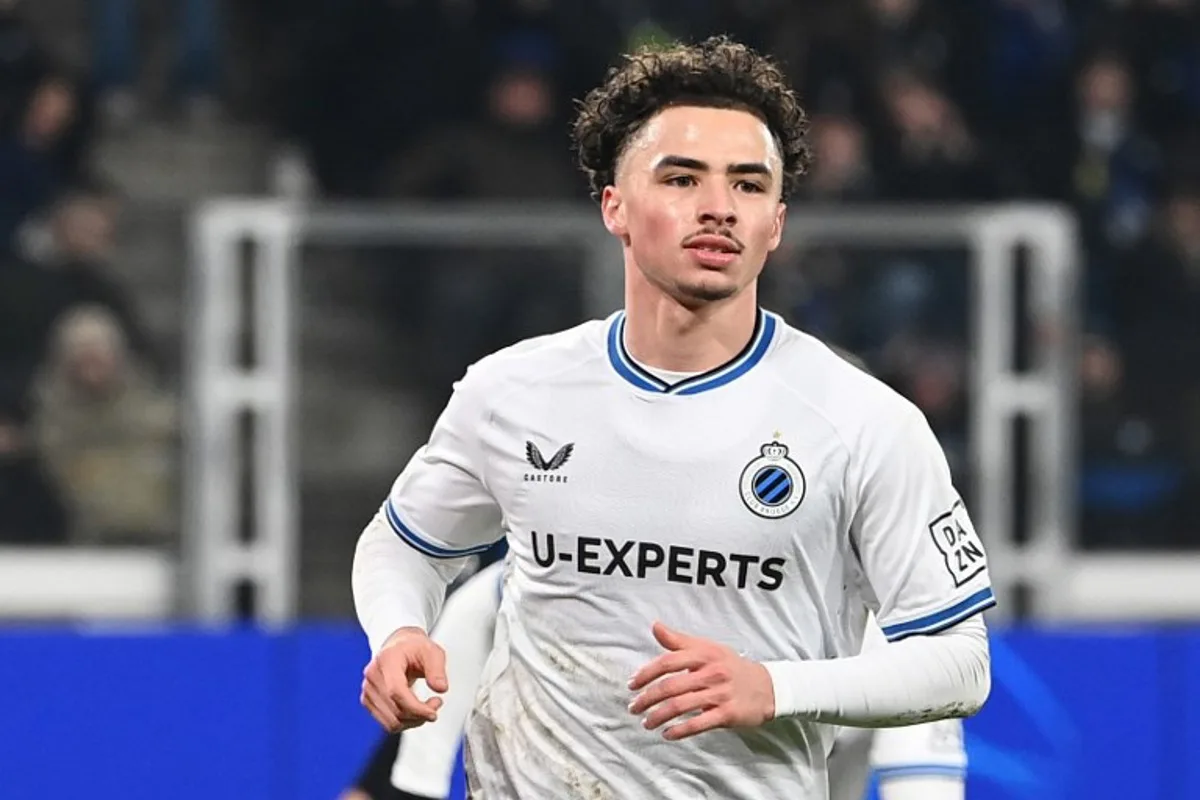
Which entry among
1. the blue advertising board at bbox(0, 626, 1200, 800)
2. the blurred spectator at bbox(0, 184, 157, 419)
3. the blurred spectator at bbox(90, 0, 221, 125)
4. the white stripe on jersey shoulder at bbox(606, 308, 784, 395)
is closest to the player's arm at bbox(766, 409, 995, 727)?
the white stripe on jersey shoulder at bbox(606, 308, 784, 395)

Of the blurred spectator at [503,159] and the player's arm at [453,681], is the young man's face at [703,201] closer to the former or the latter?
the player's arm at [453,681]

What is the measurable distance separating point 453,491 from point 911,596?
2.49 feet

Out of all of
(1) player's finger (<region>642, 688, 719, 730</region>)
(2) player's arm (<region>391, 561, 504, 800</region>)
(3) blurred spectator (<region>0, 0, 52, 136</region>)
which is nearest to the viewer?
(1) player's finger (<region>642, 688, 719, 730</region>)

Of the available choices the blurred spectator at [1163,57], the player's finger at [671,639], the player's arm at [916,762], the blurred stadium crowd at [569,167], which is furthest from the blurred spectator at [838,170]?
the player's finger at [671,639]

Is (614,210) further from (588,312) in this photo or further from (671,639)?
(588,312)

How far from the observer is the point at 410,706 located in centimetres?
336

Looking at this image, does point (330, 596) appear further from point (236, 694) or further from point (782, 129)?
point (782, 129)

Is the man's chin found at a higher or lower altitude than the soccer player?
higher

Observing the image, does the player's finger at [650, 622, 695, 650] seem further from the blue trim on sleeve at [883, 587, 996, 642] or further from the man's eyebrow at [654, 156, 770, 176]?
the man's eyebrow at [654, 156, 770, 176]

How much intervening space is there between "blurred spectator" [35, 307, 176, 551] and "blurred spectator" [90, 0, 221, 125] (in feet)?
9.35

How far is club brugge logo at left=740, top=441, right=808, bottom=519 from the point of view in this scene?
3.45 metres

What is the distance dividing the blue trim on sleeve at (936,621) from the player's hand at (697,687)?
280 mm

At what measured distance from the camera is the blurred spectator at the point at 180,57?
35.1ft

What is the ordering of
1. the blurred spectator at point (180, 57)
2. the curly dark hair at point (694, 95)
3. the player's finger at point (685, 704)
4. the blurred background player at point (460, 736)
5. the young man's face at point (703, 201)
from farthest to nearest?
the blurred spectator at point (180, 57), the blurred background player at point (460, 736), the curly dark hair at point (694, 95), the young man's face at point (703, 201), the player's finger at point (685, 704)
